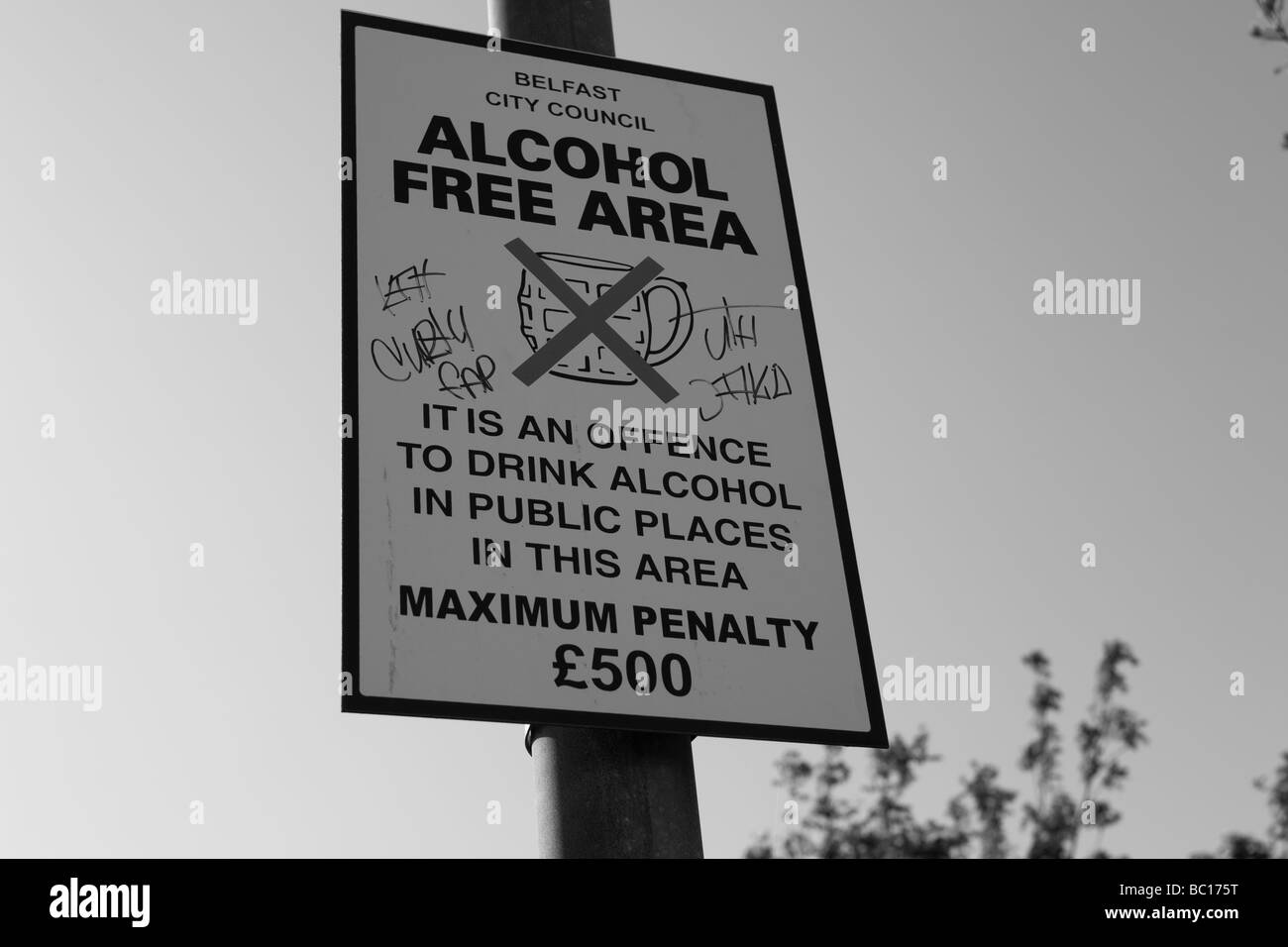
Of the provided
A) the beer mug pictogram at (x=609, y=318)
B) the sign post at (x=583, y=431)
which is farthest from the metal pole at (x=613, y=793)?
the beer mug pictogram at (x=609, y=318)

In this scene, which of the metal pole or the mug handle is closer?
the metal pole

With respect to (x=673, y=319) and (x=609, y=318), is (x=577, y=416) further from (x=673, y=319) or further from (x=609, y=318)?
(x=673, y=319)

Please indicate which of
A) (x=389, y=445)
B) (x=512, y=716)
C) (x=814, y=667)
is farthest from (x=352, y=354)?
(x=814, y=667)

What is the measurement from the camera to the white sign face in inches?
Result: 168

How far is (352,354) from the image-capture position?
461cm

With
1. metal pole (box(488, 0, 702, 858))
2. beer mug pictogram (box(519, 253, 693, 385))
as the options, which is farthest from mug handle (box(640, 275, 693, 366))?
metal pole (box(488, 0, 702, 858))

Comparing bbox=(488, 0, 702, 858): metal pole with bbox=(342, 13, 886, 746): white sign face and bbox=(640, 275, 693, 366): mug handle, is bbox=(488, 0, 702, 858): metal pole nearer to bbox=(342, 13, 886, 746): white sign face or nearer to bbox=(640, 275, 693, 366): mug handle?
bbox=(342, 13, 886, 746): white sign face

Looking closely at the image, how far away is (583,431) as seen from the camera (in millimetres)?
4695

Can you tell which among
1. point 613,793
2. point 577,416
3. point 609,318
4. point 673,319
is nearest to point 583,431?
point 577,416

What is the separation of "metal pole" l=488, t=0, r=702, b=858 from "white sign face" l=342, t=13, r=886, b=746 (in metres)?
0.06

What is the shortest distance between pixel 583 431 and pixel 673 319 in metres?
0.52
